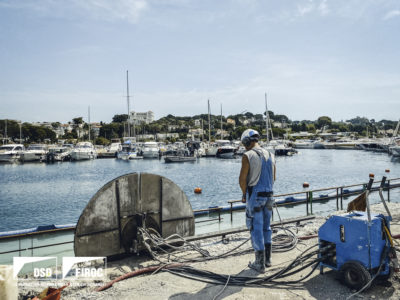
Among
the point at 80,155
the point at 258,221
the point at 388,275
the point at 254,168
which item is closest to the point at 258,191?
the point at 254,168

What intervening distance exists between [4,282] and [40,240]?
11010mm

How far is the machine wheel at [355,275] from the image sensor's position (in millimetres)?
4281

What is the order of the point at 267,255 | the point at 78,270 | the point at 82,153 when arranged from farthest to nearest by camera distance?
1. the point at 82,153
2. the point at 78,270
3. the point at 267,255

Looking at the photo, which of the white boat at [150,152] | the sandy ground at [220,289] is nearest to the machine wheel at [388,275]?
the sandy ground at [220,289]

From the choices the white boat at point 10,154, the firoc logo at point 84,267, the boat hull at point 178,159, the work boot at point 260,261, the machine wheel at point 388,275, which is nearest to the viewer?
the machine wheel at point 388,275

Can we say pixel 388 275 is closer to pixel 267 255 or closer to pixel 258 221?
pixel 267 255

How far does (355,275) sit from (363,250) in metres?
0.38

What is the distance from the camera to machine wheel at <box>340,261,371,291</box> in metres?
4.28

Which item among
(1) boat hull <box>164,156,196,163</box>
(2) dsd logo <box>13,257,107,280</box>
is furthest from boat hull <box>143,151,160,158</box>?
(2) dsd logo <box>13,257,107,280</box>

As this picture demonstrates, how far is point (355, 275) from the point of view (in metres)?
4.45

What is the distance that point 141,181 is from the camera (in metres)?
6.36

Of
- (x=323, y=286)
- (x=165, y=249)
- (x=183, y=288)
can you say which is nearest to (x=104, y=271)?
(x=165, y=249)

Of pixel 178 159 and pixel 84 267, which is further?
pixel 178 159

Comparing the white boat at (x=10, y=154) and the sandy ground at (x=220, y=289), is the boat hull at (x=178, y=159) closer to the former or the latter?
the white boat at (x=10, y=154)
